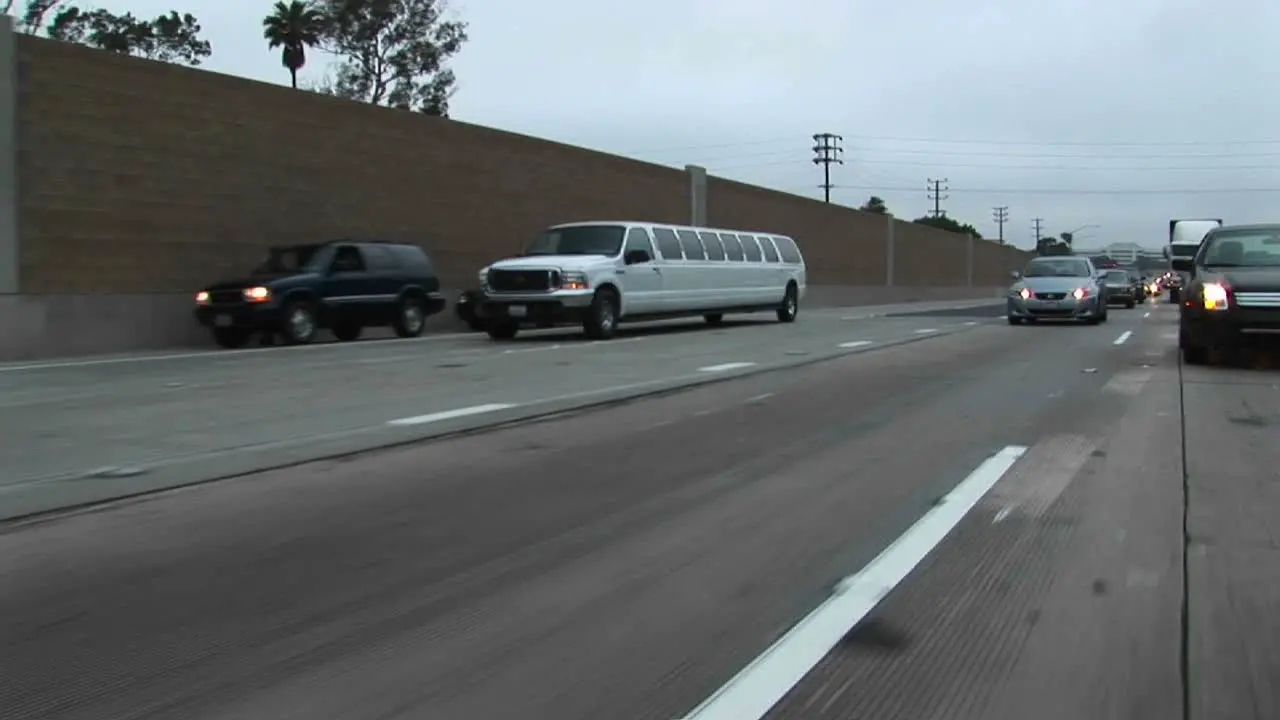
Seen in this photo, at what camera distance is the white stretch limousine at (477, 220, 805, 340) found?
18250mm

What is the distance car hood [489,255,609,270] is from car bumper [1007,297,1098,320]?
9759 mm

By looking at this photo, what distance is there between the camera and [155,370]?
1351 cm

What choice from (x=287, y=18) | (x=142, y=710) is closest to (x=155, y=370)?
(x=142, y=710)

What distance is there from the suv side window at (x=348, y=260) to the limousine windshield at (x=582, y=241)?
3.02 meters

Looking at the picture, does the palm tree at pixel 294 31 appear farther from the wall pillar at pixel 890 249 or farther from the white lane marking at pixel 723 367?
the white lane marking at pixel 723 367

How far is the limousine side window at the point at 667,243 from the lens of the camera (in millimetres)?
20734

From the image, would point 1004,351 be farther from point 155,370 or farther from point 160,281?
point 160,281

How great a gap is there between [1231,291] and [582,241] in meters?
10.6

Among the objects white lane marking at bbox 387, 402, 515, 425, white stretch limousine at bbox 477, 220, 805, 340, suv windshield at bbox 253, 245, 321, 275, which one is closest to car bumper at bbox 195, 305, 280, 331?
suv windshield at bbox 253, 245, 321, 275

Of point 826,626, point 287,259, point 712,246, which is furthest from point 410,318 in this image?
point 826,626

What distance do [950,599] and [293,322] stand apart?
1528 centimetres

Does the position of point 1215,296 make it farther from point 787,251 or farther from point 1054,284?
point 787,251

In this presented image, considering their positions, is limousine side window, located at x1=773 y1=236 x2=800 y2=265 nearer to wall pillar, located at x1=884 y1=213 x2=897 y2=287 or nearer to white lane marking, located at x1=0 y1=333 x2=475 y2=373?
white lane marking, located at x1=0 y1=333 x2=475 y2=373

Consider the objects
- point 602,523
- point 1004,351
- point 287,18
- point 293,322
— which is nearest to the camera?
point 602,523
